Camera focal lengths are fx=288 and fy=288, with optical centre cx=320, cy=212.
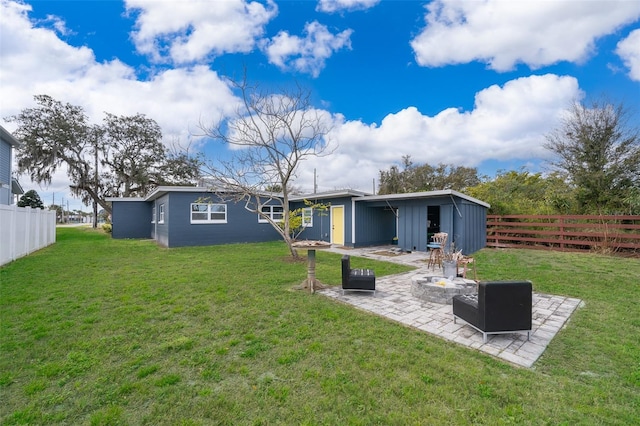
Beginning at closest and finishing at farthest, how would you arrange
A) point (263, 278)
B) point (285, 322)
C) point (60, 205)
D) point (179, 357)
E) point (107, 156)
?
point (179, 357) < point (285, 322) < point (263, 278) < point (107, 156) < point (60, 205)

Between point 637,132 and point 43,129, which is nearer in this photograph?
point 637,132

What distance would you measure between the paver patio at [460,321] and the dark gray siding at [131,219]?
17.2m

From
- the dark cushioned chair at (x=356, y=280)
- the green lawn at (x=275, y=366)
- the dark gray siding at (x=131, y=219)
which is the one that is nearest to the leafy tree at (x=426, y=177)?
the dark gray siding at (x=131, y=219)

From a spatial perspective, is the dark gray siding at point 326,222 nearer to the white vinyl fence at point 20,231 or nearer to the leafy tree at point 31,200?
the white vinyl fence at point 20,231

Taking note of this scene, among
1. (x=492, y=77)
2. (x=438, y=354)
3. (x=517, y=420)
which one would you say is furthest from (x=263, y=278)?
(x=492, y=77)

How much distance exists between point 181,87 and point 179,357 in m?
9.28

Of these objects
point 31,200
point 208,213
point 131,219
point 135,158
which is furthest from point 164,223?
point 31,200

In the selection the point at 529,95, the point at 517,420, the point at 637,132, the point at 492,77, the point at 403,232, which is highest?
the point at 492,77

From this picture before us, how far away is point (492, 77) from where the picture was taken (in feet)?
34.4

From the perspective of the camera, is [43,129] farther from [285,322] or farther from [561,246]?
[561,246]

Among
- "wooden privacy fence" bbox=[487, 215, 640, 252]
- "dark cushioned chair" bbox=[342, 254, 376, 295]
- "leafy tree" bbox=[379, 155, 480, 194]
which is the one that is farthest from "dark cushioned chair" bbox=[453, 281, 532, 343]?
"leafy tree" bbox=[379, 155, 480, 194]

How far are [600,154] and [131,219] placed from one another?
24.2 metres

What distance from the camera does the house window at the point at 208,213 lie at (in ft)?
42.0

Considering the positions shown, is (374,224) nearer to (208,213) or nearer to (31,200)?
(208,213)
